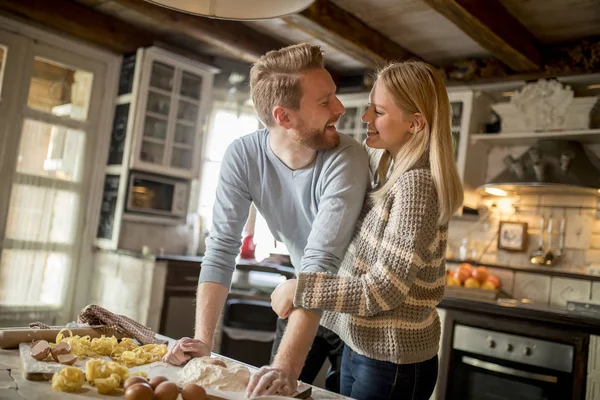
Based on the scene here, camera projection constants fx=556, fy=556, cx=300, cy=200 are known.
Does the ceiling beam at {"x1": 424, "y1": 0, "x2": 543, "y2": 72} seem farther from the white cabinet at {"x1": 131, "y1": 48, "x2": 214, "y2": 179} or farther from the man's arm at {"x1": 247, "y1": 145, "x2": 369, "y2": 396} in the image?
the white cabinet at {"x1": 131, "y1": 48, "x2": 214, "y2": 179}

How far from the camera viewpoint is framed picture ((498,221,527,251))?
411 cm

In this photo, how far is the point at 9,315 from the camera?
4.03 meters

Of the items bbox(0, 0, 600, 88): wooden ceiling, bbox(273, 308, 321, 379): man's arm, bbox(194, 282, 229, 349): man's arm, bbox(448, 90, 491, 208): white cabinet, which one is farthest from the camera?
bbox(448, 90, 491, 208): white cabinet

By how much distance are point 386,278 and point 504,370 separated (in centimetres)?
226

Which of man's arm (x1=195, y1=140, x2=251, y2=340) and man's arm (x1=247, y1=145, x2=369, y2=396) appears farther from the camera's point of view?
man's arm (x1=195, y1=140, x2=251, y2=340)

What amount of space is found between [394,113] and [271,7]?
0.40m

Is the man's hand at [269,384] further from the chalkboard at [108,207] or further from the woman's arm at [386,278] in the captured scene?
the chalkboard at [108,207]

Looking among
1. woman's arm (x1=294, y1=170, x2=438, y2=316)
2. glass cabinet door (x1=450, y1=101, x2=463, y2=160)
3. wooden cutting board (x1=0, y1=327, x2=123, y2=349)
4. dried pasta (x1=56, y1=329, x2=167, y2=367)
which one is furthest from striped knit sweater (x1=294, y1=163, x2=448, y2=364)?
glass cabinet door (x1=450, y1=101, x2=463, y2=160)

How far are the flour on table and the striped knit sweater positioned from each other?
204 millimetres

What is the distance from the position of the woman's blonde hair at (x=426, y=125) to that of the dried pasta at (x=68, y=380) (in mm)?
771

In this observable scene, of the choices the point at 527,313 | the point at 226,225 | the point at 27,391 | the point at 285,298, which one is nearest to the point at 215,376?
the point at 285,298

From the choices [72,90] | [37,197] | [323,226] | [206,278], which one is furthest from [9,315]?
[323,226]

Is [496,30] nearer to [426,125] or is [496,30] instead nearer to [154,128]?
[426,125]

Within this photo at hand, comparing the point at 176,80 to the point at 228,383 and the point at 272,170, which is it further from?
the point at 228,383
